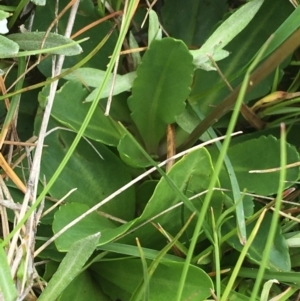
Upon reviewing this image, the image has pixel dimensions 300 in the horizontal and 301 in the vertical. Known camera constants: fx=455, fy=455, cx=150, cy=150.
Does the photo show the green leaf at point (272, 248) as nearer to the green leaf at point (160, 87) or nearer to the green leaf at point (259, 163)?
the green leaf at point (259, 163)

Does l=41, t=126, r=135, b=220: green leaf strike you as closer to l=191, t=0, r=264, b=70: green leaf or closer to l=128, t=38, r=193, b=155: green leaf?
l=128, t=38, r=193, b=155: green leaf

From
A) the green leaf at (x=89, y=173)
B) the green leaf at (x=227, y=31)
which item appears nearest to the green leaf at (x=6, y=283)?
the green leaf at (x=89, y=173)

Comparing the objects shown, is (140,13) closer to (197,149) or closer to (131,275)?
(197,149)

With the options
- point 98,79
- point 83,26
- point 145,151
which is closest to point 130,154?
point 145,151

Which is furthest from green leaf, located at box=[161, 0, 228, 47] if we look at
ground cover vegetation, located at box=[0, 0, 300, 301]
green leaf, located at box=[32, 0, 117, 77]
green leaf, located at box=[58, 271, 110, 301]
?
green leaf, located at box=[58, 271, 110, 301]

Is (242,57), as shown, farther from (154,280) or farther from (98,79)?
(154,280)

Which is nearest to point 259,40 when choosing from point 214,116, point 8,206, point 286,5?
point 286,5
